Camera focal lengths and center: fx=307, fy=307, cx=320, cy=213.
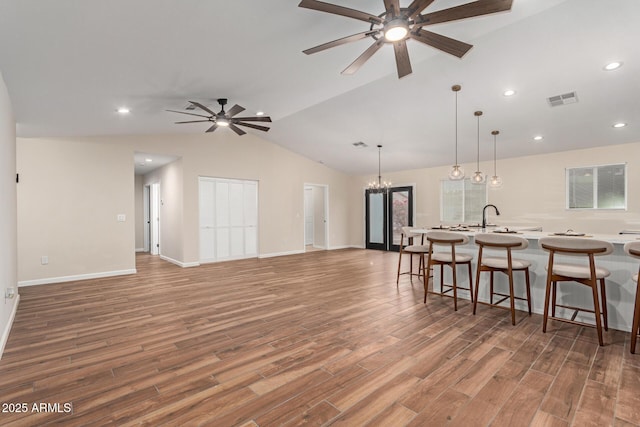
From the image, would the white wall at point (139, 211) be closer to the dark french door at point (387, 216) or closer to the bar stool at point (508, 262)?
the dark french door at point (387, 216)

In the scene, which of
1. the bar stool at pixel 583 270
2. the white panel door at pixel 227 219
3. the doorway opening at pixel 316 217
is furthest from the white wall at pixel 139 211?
the bar stool at pixel 583 270

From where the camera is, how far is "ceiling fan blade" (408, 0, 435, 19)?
200cm

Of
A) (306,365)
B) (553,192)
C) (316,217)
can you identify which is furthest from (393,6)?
(316,217)

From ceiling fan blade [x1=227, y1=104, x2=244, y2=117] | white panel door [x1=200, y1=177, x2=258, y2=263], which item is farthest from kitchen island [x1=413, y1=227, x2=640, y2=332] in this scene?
white panel door [x1=200, y1=177, x2=258, y2=263]

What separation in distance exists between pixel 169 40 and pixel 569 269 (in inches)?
167

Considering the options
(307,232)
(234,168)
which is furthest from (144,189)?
(307,232)

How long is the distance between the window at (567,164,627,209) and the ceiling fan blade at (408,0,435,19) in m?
6.32

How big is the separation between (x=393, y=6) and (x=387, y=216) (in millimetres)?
7945

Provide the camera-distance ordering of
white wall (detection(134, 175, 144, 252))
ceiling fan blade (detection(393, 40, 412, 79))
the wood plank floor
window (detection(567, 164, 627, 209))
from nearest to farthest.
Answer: the wood plank floor, ceiling fan blade (detection(393, 40, 412, 79)), window (detection(567, 164, 627, 209)), white wall (detection(134, 175, 144, 252))

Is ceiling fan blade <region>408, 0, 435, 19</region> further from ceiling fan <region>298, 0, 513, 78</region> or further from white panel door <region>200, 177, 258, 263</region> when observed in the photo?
white panel door <region>200, 177, 258, 263</region>

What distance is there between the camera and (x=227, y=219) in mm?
7855

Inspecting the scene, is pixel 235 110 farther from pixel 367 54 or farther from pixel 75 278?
pixel 75 278

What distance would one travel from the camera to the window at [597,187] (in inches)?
234

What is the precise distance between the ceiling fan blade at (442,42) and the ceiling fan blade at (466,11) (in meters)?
0.11
